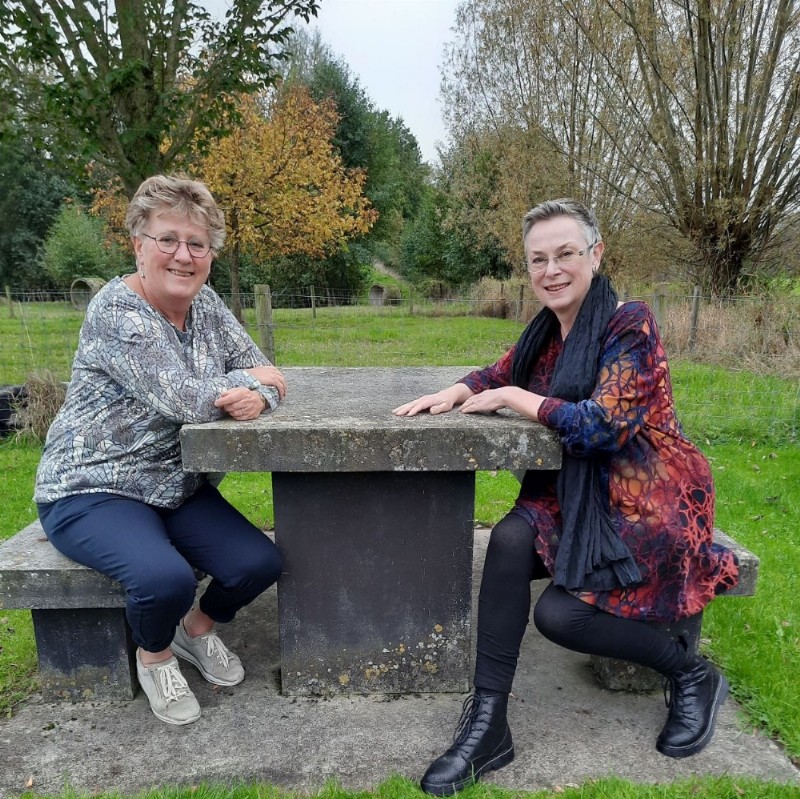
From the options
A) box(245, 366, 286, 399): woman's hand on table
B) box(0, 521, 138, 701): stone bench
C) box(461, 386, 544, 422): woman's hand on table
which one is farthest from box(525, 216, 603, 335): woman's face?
box(0, 521, 138, 701): stone bench

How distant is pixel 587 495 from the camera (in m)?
2.06

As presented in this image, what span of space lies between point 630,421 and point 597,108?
35.3 feet

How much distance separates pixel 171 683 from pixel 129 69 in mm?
4524

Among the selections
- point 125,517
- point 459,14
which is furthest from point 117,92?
point 459,14

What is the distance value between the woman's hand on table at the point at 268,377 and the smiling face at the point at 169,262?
363mm

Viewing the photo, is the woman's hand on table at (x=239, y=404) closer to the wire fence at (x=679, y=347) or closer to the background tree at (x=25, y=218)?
the wire fence at (x=679, y=347)

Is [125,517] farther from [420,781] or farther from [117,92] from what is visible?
[117,92]

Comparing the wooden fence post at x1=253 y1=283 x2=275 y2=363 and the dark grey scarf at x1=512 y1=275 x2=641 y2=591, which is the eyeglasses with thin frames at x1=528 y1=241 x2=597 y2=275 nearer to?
the dark grey scarf at x1=512 y1=275 x2=641 y2=591

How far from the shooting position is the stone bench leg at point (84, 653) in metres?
2.31

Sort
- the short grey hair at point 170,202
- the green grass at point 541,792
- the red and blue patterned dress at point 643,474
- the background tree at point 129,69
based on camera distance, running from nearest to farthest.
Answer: the green grass at point 541,792 < the red and blue patterned dress at point 643,474 < the short grey hair at point 170,202 < the background tree at point 129,69

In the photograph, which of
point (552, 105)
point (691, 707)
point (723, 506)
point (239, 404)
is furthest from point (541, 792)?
point (552, 105)

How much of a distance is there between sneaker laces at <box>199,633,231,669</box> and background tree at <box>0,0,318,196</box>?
4197 millimetres

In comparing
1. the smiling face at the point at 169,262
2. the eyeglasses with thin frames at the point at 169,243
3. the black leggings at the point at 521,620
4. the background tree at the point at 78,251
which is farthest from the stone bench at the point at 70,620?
the background tree at the point at 78,251

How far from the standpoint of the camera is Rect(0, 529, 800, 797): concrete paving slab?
2.00 metres
